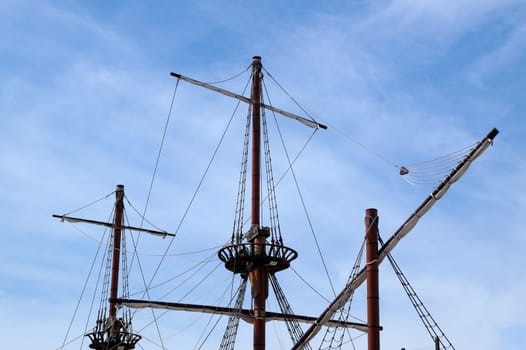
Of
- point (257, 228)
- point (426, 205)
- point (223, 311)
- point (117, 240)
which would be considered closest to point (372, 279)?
point (426, 205)

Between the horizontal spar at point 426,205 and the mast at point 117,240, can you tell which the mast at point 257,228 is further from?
the mast at point 117,240

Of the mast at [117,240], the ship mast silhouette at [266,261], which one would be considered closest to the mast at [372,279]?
the ship mast silhouette at [266,261]

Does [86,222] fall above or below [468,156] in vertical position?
above

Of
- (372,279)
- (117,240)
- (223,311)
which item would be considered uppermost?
(117,240)

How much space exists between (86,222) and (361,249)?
35.9 metres

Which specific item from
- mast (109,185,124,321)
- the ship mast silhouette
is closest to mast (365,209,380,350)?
the ship mast silhouette

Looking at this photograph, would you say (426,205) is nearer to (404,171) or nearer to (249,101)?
(404,171)

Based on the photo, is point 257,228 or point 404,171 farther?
point 257,228

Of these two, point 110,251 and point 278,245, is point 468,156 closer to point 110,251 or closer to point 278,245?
point 278,245

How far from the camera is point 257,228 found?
4197cm

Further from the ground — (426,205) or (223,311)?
(223,311)

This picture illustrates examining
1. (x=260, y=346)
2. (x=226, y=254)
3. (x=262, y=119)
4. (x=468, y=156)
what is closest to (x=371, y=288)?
(x=468, y=156)

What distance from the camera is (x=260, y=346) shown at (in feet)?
126

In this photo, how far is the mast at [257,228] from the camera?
3931 cm
